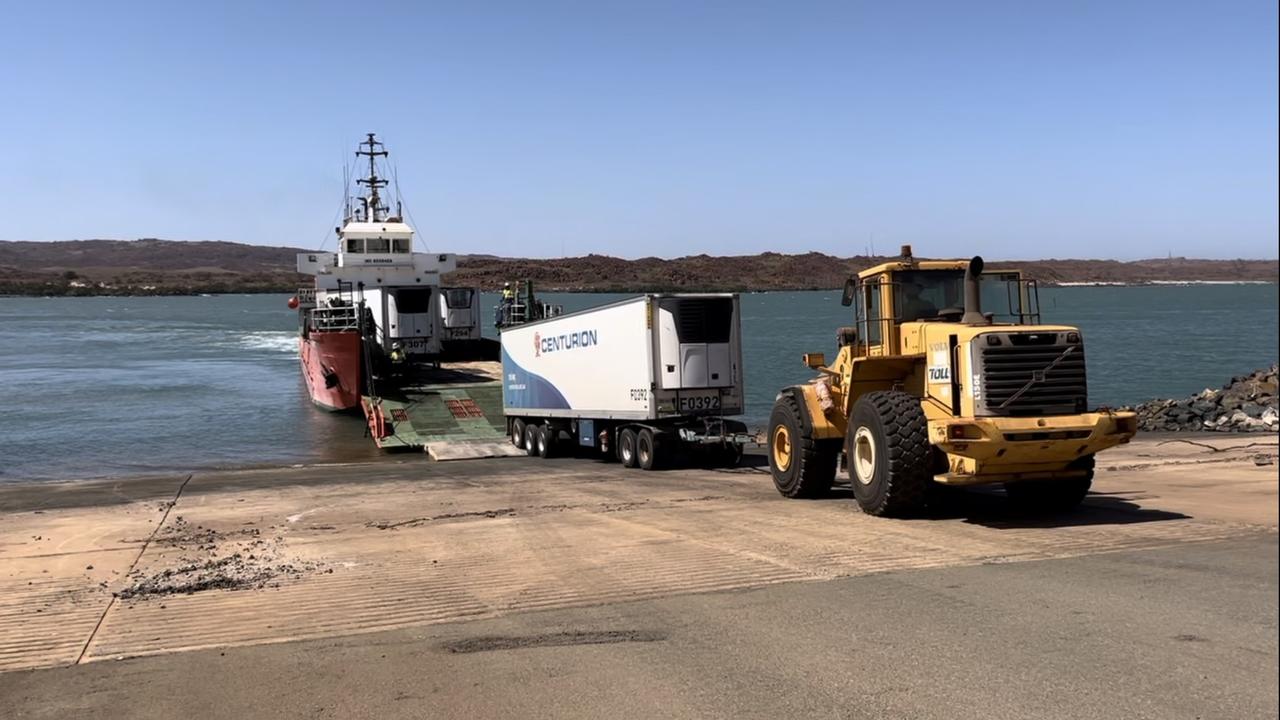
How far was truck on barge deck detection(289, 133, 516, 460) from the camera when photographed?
32.8m

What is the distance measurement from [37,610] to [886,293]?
32.7ft

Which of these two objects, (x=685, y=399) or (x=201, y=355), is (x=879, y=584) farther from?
(x=201, y=355)

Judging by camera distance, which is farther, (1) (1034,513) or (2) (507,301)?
(2) (507,301)

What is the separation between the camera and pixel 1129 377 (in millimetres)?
49531

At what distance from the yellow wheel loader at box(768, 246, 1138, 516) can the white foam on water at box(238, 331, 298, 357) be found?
6989 cm

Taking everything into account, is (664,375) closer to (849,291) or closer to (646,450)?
(646,450)

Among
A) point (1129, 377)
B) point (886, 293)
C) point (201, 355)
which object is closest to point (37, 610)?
point (886, 293)

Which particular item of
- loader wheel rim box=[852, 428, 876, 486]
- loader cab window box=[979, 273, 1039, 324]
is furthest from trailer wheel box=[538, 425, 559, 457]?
loader cab window box=[979, 273, 1039, 324]

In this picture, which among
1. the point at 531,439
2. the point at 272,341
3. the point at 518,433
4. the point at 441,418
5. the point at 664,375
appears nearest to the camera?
the point at 664,375

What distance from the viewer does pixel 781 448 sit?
15625mm

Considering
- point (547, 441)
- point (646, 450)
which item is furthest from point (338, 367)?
point (646, 450)

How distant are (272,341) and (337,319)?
57696 mm

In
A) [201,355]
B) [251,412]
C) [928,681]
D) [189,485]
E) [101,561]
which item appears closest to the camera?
[928,681]

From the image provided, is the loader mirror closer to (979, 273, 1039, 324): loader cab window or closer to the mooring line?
(979, 273, 1039, 324): loader cab window
